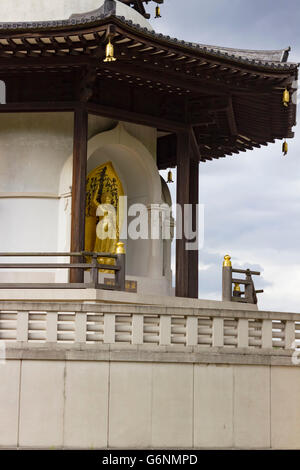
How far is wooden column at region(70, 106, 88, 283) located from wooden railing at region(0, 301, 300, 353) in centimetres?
355

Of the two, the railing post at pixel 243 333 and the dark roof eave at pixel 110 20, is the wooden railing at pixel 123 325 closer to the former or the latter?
the railing post at pixel 243 333

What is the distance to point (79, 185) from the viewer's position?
A: 62.6 ft

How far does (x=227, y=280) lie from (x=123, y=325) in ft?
17.8

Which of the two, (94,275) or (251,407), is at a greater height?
(94,275)

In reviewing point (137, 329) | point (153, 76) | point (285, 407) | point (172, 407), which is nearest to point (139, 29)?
point (153, 76)

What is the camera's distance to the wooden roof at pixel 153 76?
17.4 meters

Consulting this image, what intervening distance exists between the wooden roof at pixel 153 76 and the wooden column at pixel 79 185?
652 mm

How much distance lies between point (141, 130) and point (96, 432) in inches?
348

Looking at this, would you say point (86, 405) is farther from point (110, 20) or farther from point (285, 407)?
point (110, 20)

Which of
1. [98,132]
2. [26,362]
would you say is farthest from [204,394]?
[98,132]

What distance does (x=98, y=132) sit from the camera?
2050 centimetres

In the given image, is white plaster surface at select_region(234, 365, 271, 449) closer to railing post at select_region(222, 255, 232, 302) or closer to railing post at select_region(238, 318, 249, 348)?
railing post at select_region(238, 318, 249, 348)

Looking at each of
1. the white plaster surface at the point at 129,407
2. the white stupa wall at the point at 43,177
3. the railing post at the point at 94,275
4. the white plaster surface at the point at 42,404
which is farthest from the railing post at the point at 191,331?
the white stupa wall at the point at 43,177
